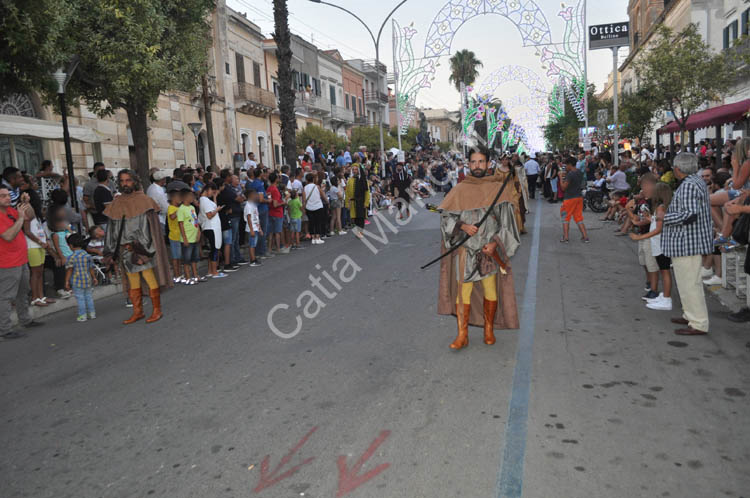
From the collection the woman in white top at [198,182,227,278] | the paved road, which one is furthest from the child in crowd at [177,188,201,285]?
the paved road

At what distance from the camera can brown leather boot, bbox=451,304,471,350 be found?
217 inches

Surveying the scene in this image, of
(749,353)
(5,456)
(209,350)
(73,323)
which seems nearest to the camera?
(5,456)

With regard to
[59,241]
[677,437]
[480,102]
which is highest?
[480,102]

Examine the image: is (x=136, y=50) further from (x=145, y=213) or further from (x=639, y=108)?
(x=639, y=108)

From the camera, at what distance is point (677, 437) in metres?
3.59

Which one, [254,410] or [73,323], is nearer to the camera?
[254,410]

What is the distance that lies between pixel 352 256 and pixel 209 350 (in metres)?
6.26

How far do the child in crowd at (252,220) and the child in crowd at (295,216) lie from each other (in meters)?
1.82

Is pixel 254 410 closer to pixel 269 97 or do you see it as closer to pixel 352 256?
pixel 352 256

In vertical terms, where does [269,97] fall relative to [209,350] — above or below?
above

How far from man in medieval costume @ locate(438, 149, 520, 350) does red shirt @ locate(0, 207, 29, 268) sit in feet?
16.9

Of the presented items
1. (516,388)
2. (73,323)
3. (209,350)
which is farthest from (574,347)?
(73,323)

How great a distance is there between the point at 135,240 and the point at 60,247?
113 inches

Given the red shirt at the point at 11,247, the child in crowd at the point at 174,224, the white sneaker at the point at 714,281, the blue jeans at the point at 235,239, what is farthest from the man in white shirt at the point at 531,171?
the red shirt at the point at 11,247
